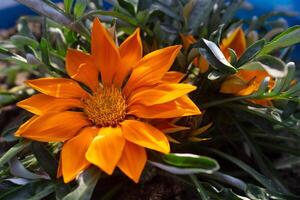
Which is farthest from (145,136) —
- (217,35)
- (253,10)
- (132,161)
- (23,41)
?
(253,10)

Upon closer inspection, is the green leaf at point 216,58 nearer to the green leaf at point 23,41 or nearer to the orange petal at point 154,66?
the orange petal at point 154,66

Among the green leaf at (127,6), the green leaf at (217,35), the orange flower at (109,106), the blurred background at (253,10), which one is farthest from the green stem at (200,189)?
the blurred background at (253,10)

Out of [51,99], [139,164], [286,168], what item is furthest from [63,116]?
[286,168]

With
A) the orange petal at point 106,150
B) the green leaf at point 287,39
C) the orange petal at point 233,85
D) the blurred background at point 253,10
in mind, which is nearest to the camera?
the orange petal at point 106,150

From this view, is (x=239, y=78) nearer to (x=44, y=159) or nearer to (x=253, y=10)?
(x=44, y=159)

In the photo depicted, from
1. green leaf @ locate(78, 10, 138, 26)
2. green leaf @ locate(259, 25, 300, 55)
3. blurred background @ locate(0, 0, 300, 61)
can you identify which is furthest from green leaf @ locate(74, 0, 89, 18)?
blurred background @ locate(0, 0, 300, 61)

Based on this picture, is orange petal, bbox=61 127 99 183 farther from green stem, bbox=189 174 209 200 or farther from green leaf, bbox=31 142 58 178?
green stem, bbox=189 174 209 200

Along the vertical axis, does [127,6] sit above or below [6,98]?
above
